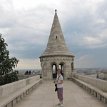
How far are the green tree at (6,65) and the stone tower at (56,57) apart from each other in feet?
11.3

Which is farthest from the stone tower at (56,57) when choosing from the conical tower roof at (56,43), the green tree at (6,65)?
the green tree at (6,65)

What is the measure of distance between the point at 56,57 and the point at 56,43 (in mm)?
1996

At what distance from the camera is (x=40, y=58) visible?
1407 inches

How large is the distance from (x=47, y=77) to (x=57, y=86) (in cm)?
2308

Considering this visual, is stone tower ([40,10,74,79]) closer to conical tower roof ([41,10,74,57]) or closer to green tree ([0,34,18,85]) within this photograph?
conical tower roof ([41,10,74,57])

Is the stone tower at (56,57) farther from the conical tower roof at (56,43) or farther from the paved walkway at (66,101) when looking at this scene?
the paved walkway at (66,101)

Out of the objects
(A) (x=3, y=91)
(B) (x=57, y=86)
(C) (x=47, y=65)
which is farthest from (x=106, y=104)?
(C) (x=47, y=65)

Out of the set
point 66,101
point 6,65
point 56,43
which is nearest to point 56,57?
point 56,43

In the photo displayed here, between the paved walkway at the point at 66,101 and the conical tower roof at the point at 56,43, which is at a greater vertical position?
the conical tower roof at the point at 56,43

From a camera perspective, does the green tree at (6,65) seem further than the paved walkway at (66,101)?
Yes

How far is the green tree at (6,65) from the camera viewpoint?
32062 mm

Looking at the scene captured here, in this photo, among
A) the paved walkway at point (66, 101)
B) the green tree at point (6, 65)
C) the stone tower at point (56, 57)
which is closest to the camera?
the paved walkway at point (66, 101)

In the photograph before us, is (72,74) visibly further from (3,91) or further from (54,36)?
(3,91)

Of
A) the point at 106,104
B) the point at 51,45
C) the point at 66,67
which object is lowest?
the point at 106,104
